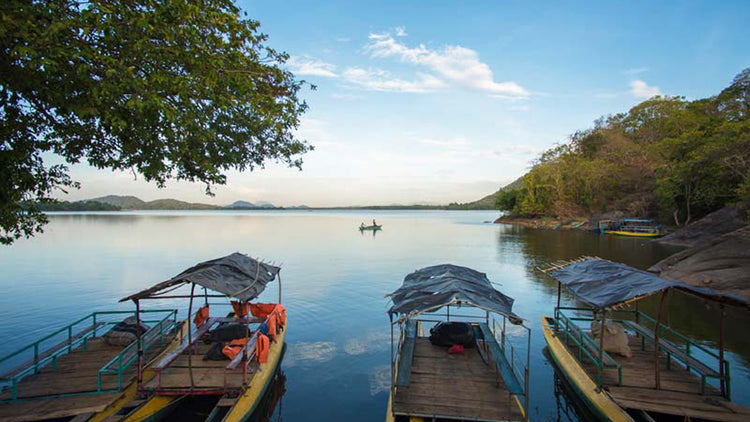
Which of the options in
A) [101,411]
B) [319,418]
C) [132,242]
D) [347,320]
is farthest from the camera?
[132,242]

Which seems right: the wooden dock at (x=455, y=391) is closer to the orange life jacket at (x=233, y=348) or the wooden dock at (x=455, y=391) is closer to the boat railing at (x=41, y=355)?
the orange life jacket at (x=233, y=348)

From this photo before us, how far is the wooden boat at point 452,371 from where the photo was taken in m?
7.12

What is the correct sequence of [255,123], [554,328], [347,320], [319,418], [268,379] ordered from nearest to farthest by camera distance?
[319,418] < [268,379] < [255,123] < [554,328] < [347,320]

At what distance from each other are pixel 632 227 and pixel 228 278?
54772mm

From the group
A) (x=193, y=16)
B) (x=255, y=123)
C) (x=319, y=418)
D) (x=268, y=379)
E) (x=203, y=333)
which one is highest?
(x=193, y=16)

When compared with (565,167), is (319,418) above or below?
below

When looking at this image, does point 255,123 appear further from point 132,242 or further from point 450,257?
point 132,242

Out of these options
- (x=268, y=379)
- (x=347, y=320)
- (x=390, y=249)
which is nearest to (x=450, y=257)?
(x=390, y=249)

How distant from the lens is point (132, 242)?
45281mm

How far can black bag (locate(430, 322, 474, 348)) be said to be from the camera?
32.8ft

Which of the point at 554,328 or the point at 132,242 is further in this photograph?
the point at 132,242

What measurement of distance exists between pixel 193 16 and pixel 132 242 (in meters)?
46.4

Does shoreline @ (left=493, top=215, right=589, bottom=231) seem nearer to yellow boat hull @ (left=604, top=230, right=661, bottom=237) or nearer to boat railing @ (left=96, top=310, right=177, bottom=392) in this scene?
yellow boat hull @ (left=604, top=230, right=661, bottom=237)

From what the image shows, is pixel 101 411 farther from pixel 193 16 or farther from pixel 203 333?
pixel 193 16
